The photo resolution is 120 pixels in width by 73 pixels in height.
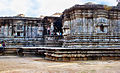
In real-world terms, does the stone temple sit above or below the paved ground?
above

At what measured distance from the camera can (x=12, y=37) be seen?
22.0m

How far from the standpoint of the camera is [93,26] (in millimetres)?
14734

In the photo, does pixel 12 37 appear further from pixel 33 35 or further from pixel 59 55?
pixel 59 55

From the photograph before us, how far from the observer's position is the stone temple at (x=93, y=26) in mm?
13570

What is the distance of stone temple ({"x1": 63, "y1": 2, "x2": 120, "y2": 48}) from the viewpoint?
Answer: 1357 centimetres

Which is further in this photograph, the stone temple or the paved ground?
the stone temple

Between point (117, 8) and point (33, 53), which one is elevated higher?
point (117, 8)

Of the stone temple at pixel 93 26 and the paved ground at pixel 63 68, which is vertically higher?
the stone temple at pixel 93 26

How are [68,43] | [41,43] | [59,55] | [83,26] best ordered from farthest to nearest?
[41,43], [83,26], [68,43], [59,55]

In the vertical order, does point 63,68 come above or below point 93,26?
below

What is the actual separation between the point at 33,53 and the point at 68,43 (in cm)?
319

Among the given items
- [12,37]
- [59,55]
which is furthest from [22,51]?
[12,37]

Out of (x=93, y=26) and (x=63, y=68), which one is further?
(x=93, y=26)

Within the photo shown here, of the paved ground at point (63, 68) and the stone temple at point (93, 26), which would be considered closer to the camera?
the paved ground at point (63, 68)
